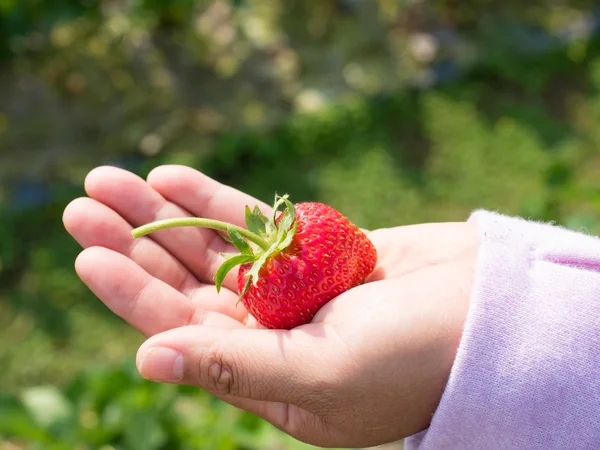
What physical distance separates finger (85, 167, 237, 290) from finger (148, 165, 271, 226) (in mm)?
29

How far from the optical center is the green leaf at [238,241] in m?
1.47

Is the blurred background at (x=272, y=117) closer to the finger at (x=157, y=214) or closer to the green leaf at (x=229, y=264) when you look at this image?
the finger at (x=157, y=214)

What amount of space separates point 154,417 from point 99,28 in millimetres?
2312

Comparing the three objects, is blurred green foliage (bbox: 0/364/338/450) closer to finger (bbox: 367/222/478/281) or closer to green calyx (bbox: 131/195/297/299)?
finger (bbox: 367/222/478/281)

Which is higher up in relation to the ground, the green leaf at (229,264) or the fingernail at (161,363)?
the green leaf at (229,264)

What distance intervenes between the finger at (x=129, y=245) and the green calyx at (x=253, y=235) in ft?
0.90

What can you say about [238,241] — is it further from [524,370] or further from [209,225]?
[524,370]

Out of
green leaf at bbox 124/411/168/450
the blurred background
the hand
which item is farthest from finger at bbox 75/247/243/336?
the blurred background

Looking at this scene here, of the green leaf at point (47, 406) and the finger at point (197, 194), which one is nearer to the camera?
the finger at point (197, 194)

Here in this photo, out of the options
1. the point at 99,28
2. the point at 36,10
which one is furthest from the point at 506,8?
the point at 36,10

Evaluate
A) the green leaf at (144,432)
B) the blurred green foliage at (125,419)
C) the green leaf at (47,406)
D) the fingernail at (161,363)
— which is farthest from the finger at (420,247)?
the green leaf at (47,406)

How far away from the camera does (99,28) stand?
3768 millimetres

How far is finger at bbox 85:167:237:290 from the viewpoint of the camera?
1879mm

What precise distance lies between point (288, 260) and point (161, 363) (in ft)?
1.18
